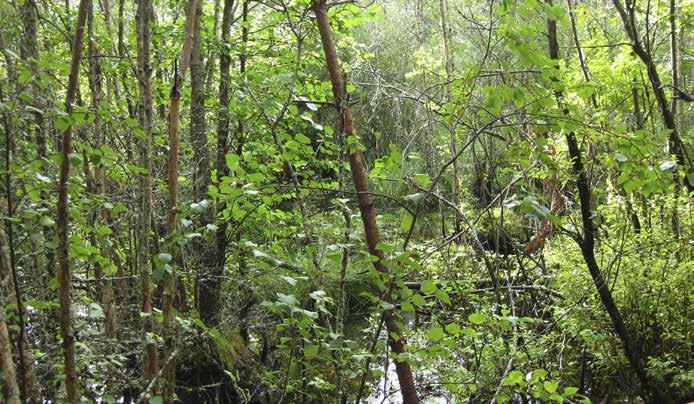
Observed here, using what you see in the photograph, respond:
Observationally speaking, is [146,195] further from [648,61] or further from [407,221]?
[648,61]

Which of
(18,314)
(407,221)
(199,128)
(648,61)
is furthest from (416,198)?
(648,61)

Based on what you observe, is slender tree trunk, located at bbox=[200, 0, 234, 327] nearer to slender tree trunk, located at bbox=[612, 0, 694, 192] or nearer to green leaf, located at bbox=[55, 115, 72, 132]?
green leaf, located at bbox=[55, 115, 72, 132]

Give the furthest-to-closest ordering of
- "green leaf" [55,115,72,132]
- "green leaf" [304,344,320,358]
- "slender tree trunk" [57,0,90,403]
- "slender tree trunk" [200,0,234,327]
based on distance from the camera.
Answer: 1. "slender tree trunk" [200,0,234,327]
2. "green leaf" [304,344,320,358]
3. "slender tree trunk" [57,0,90,403]
4. "green leaf" [55,115,72,132]

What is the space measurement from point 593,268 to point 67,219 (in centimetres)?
340

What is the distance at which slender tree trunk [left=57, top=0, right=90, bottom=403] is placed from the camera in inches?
66.0

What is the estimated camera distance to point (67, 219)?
1.74m

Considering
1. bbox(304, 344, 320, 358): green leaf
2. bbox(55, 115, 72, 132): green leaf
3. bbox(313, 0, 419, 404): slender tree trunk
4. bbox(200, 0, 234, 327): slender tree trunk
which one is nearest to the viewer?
bbox(55, 115, 72, 132): green leaf

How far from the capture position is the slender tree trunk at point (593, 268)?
3885 millimetres

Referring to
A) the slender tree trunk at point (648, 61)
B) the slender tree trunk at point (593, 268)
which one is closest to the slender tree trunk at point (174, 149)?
the slender tree trunk at point (593, 268)

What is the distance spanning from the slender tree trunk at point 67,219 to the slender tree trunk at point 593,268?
294 cm

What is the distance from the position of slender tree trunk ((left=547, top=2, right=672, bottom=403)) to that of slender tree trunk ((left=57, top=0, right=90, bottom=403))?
2.94 metres

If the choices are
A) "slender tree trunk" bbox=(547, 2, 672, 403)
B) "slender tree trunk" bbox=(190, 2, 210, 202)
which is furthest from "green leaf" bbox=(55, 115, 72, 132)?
"slender tree trunk" bbox=(547, 2, 672, 403)

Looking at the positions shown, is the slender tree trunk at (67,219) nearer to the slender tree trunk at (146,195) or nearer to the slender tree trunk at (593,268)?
the slender tree trunk at (146,195)

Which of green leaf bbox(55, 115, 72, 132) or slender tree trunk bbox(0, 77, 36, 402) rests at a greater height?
green leaf bbox(55, 115, 72, 132)
